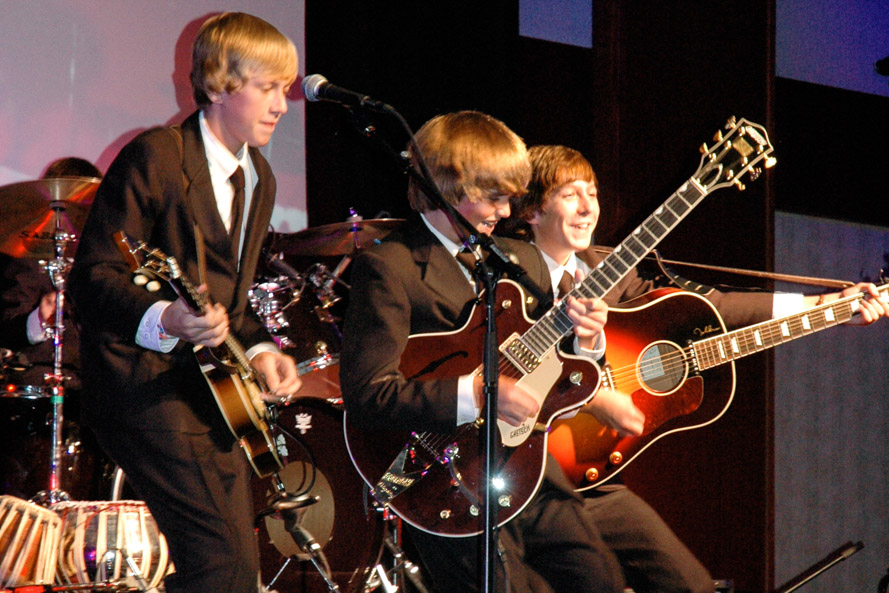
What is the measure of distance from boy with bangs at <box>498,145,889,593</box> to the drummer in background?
2.41m

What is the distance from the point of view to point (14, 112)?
503 cm

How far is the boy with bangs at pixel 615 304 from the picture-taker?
10.2 feet

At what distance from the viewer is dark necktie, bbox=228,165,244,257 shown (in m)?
2.64

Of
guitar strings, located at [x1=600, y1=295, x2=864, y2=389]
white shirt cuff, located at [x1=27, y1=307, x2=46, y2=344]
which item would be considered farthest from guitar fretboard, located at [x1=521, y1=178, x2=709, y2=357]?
white shirt cuff, located at [x1=27, y1=307, x2=46, y2=344]

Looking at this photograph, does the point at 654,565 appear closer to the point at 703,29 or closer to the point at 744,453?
→ the point at 744,453

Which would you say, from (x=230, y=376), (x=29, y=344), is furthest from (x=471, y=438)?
(x=29, y=344)

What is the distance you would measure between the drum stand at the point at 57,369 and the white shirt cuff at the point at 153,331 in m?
2.49

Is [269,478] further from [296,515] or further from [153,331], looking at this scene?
[153,331]

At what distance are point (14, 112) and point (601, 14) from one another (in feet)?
10.8

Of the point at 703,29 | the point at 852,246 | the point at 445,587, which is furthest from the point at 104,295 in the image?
the point at 852,246

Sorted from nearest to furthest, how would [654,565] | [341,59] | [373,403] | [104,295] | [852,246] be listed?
[104,295] → [373,403] → [654,565] → [341,59] → [852,246]

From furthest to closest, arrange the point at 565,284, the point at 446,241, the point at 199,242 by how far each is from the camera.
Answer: the point at 565,284 < the point at 446,241 < the point at 199,242

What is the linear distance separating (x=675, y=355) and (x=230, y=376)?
6.51ft

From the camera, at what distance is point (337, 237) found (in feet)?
15.8
